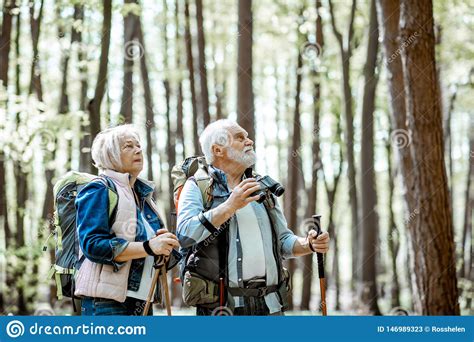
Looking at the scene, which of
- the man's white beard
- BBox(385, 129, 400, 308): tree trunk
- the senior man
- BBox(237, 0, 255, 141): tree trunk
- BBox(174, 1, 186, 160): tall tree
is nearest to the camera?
the senior man

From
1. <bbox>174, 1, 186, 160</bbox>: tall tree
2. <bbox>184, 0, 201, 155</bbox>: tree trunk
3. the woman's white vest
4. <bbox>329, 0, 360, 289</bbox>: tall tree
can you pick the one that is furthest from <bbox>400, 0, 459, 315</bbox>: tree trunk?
<bbox>174, 1, 186, 160</bbox>: tall tree

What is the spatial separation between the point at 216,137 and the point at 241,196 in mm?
530

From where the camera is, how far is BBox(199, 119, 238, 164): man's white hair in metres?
4.19

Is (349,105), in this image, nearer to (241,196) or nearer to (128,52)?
(128,52)

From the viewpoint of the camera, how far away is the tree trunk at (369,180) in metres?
13.5

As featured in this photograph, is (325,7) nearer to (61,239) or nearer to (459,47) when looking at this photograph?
(459,47)

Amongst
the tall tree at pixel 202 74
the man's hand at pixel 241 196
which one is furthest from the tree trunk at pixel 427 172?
the tall tree at pixel 202 74

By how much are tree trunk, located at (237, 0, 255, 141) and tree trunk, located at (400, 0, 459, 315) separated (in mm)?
2314

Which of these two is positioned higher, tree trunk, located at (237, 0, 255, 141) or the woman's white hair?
tree trunk, located at (237, 0, 255, 141)

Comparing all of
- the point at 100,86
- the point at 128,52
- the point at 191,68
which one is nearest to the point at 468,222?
the point at 191,68

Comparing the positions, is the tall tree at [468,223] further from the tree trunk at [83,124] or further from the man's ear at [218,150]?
the man's ear at [218,150]

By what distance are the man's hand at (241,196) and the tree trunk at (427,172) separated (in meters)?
3.86

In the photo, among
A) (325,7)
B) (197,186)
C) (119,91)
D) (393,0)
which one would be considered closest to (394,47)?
(393,0)

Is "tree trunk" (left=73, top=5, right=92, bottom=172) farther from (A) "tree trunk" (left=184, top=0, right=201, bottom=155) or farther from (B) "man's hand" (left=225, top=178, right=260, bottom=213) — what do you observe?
(B) "man's hand" (left=225, top=178, right=260, bottom=213)
